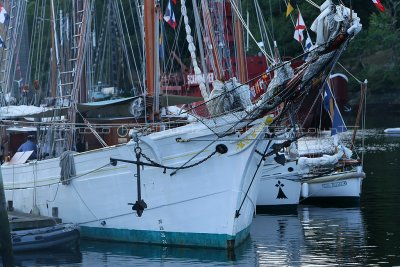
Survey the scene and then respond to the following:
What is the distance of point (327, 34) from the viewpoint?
2584 cm

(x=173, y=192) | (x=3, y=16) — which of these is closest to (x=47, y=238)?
(x=173, y=192)

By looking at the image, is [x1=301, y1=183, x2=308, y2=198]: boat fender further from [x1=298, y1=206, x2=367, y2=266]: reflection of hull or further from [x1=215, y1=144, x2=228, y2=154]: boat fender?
[x1=215, y1=144, x2=228, y2=154]: boat fender

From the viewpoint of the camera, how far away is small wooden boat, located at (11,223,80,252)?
29094 mm

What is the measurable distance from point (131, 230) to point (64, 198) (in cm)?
266

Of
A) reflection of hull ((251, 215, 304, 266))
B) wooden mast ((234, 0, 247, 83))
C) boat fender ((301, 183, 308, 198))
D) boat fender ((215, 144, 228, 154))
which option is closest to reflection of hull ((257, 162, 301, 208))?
reflection of hull ((251, 215, 304, 266))

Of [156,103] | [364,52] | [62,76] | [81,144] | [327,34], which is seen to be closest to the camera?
[327,34]

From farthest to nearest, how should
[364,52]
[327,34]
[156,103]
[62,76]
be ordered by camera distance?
[364,52]
[62,76]
[156,103]
[327,34]

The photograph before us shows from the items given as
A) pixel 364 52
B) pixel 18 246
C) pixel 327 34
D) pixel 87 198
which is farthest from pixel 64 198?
pixel 364 52

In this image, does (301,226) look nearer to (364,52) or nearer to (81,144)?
(81,144)

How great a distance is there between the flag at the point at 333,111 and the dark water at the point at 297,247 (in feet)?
11.9

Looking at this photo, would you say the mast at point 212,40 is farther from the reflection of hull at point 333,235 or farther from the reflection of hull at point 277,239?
the reflection of hull at point 333,235

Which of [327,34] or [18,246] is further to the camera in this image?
[18,246]

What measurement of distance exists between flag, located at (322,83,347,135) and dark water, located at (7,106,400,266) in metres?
3.63

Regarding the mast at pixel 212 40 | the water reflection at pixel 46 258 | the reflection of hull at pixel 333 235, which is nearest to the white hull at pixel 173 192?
the water reflection at pixel 46 258
